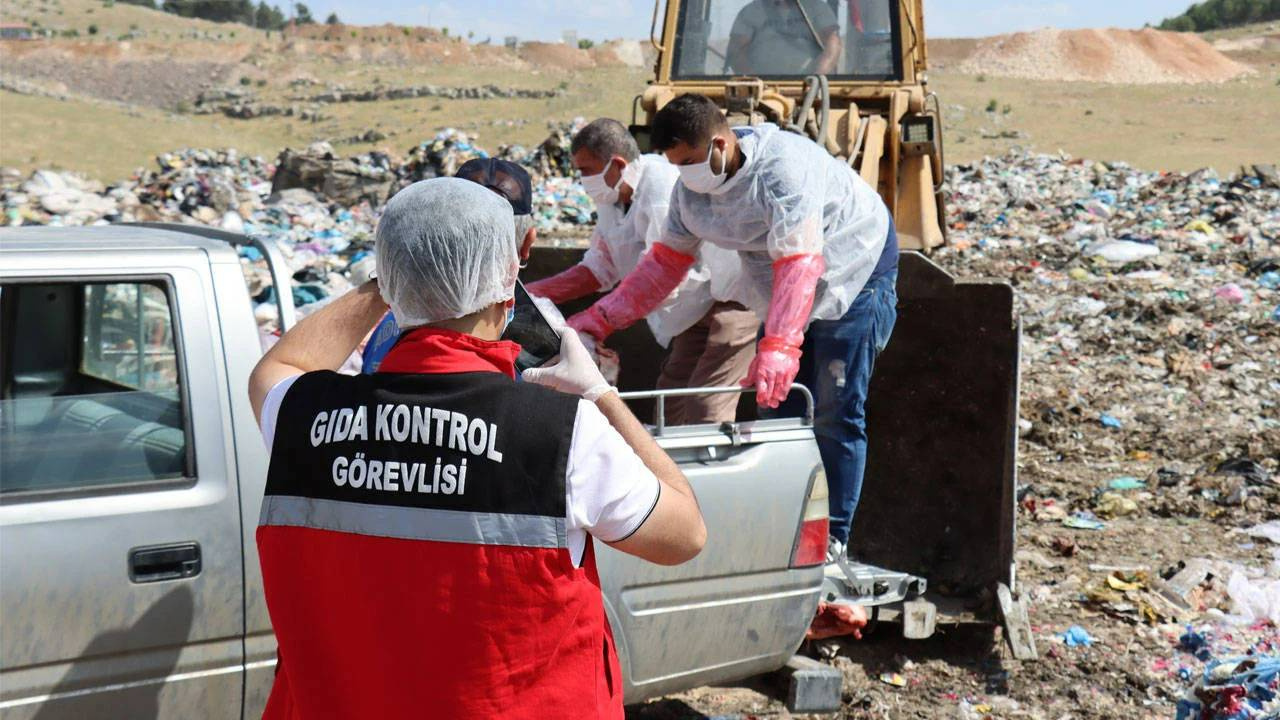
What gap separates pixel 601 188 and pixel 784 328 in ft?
3.80

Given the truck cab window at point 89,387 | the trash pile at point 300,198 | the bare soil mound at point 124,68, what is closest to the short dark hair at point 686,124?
the truck cab window at point 89,387

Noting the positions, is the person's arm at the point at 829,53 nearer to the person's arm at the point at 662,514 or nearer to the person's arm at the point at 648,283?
the person's arm at the point at 648,283

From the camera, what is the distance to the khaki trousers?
4.79 metres

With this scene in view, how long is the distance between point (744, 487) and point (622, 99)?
38.5 meters

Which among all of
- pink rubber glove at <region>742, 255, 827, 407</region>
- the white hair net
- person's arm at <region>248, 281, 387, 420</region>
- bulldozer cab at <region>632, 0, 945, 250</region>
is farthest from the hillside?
the white hair net

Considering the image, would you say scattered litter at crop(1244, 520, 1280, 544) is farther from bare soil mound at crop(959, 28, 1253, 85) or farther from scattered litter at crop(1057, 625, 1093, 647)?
bare soil mound at crop(959, 28, 1253, 85)

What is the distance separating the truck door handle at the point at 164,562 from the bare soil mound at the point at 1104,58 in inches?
2213

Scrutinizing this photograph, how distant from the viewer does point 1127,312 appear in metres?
10.1

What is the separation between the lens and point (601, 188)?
4.76 m

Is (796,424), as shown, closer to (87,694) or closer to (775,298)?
(775,298)

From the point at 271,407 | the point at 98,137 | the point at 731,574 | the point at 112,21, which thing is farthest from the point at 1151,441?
the point at 112,21

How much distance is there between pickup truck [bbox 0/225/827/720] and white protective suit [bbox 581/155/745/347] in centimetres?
139

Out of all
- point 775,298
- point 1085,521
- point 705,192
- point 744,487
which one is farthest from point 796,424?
point 1085,521

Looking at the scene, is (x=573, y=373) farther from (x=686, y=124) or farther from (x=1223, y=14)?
(x=1223, y=14)
